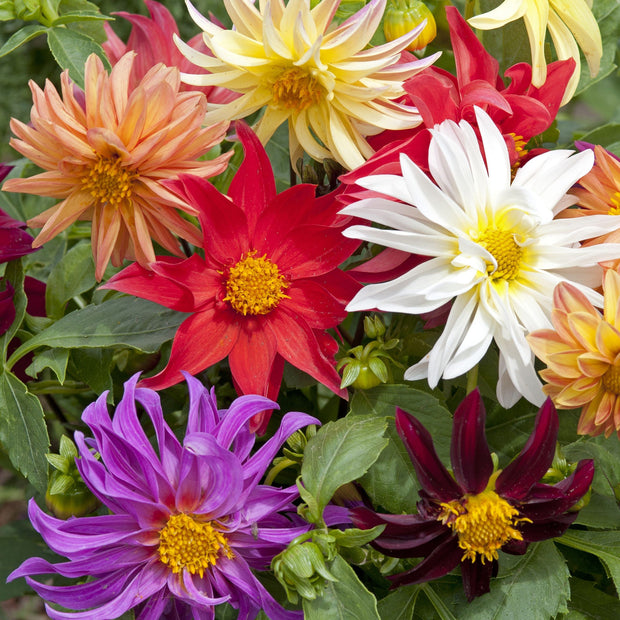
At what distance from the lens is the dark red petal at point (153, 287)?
400 millimetres

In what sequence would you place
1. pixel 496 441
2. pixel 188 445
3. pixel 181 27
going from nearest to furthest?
pixel 188 445 → pixel 496 441 → pixel 181 27

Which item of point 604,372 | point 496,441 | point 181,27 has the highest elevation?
point 604,372

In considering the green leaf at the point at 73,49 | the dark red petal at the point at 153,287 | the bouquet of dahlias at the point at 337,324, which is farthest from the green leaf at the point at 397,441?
the green leaf at the point at 73,49

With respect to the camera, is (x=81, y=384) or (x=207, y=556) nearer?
(x=207, y=556)

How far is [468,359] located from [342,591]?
4.7 inches

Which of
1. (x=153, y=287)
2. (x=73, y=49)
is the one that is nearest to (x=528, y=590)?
(x=153, y=287)

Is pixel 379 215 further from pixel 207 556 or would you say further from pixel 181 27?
pixel 181 27

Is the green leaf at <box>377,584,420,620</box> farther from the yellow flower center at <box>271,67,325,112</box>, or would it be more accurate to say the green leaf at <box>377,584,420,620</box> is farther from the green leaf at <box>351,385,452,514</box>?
the yellow flower center at <box>271,67,325,112</box>

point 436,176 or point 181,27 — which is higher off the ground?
point 436,176

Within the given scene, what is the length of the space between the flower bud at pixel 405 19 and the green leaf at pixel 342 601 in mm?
278

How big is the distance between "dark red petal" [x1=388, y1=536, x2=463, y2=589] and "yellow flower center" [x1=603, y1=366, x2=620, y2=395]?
10 cm

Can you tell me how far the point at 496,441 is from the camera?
1.52ft

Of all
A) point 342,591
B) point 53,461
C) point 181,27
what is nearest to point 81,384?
point 53,461

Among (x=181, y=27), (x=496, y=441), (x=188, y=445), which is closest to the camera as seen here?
(x=188, y=445)
